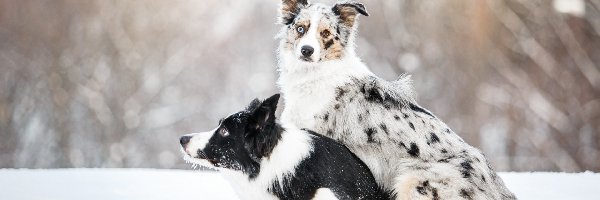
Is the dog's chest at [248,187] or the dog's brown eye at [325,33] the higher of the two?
the dog's brown eye at [325,33]

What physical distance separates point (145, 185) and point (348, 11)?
2.52 metres

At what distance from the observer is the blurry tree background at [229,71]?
16594 millimetres

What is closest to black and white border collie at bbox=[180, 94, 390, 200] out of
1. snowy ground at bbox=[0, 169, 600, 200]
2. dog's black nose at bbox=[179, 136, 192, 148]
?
dog's black nose at bbox=[179, 136, 192, 148]

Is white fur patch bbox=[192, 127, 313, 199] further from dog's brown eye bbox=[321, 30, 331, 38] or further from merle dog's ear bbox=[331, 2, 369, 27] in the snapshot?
merle dog's ear bbox=[331, 2, 369, 27]

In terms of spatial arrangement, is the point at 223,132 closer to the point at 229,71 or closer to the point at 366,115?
the point at 366,115

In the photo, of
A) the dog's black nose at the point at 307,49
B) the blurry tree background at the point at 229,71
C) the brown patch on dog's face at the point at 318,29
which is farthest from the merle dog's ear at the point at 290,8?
the blurry tree background at the point at 229,71

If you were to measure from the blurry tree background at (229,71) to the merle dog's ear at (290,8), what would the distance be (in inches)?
372

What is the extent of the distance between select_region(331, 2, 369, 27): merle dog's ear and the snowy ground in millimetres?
1798

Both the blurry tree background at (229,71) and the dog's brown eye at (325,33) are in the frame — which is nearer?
the dog's brown eye at (325,33)

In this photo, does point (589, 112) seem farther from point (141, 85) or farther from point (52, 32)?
point (52, 32)

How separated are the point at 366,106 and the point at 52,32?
14364 millimetres

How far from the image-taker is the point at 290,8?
19.4ft

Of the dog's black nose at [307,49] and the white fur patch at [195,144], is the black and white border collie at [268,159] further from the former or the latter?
the dog's black nose at [307,49]

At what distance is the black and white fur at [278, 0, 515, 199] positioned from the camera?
5.05 meters
